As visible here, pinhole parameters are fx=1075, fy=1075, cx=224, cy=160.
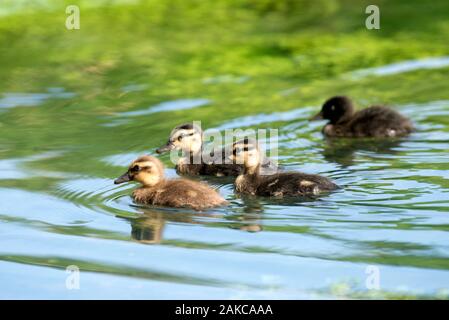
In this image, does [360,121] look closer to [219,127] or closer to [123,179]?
[219,127]

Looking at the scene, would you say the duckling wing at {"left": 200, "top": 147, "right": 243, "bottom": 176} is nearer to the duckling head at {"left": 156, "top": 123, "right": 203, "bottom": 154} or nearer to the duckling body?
the duckling head at {"left": 156, "top": 123, "right": 203, "bottom": 154}

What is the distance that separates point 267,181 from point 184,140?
4.91ft

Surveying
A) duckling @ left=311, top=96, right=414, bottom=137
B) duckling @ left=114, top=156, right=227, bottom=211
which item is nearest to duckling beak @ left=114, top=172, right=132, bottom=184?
duckling @ left=114, top=156, right=227, bottom=211

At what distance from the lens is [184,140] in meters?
9.36

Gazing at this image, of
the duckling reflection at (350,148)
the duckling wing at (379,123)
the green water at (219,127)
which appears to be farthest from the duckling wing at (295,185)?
the duckling wing at (379,123)

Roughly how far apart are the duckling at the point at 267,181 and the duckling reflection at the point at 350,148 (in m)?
0.92

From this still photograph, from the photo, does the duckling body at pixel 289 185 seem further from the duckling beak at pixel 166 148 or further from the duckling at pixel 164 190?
the duckling beak at pixel 166 148

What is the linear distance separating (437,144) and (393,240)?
9.52ft

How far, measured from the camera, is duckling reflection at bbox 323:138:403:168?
9278 mm

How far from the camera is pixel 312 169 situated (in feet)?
29.0

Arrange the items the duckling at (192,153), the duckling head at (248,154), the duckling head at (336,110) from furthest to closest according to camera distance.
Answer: the duckling head at (336,110) < the duckling at (192,153) < the duckling head at (248,154)

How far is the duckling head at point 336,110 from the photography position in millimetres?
10359

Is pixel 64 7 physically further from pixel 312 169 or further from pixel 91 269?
pixel 91 269

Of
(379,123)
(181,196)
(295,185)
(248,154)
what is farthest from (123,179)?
(379,123)
